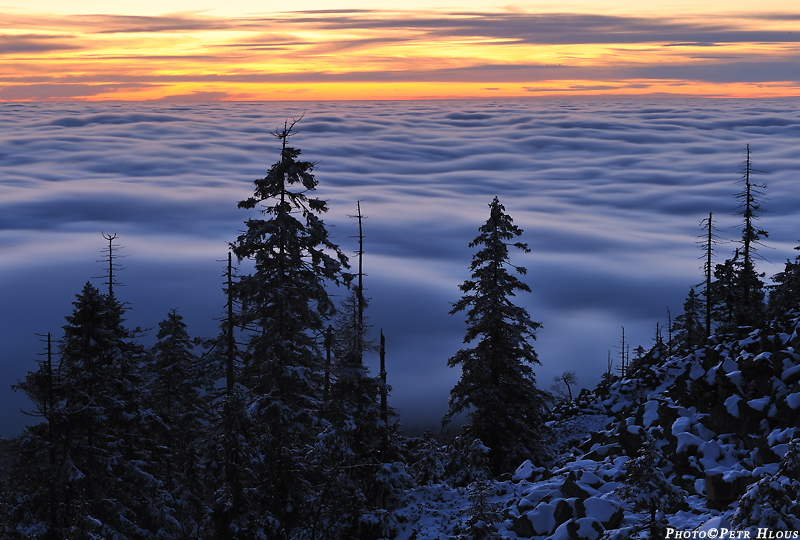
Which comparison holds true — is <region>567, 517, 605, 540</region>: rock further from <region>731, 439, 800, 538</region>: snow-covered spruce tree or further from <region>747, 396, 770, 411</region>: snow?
<region>747, 396, 770, 411</region>: snow

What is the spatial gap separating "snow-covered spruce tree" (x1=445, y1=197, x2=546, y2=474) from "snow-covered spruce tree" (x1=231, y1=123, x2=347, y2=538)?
6148 mm

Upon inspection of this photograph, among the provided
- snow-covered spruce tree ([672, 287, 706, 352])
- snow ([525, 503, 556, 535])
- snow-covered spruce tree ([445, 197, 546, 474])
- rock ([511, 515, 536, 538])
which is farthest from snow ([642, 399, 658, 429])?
snow-covered spruce tree ([672, 287, 706, 352])

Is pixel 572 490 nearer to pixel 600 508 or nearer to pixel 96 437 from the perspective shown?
pixel 600 508

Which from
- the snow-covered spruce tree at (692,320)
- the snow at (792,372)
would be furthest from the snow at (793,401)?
the snow-covered spruce tree at (692,320)

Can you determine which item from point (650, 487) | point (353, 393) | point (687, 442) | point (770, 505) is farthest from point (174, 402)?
point (770, 505)

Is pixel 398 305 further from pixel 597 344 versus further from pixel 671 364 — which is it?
pixel 671 364

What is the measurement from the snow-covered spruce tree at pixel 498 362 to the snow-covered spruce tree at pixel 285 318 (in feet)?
20.2

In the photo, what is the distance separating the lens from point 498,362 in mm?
26781

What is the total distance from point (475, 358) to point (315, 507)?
10.1 metres

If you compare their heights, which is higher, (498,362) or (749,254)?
(749,254)

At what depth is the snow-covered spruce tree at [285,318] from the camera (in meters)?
20.6

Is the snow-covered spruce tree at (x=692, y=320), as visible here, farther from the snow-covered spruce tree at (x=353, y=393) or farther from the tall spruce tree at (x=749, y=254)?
the snow-covered spruce tree at (x=353, y=393)

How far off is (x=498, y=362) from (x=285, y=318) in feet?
31.3

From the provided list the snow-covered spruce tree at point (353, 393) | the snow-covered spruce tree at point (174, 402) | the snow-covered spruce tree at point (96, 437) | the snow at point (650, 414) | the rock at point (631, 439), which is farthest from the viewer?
the snow-covered spruce tree at point (174, 402)
